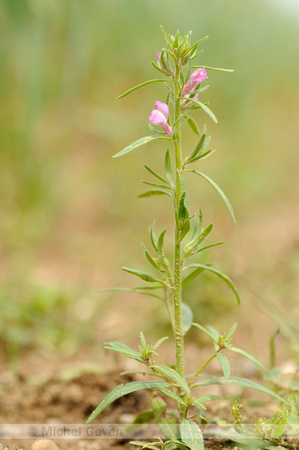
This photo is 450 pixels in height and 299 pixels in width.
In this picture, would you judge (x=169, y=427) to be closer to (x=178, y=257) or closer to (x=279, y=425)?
(x=279, y=425)

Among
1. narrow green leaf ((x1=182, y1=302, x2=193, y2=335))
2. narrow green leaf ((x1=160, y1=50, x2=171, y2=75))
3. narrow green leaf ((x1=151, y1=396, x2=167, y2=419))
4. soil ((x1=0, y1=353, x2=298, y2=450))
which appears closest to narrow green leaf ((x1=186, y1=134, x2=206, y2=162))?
narrow green leaf ((x1=160, y1=50, x2=171, y2=75))

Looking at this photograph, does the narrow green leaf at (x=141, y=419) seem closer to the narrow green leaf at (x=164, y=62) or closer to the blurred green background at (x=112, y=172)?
the blurred green background at (x=112, y=172)

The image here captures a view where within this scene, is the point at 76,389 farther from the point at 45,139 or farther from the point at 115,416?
the point at 45,139

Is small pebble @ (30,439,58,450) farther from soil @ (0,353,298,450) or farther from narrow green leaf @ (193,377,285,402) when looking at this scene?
narrow green leaf @ (193,377,285,402)

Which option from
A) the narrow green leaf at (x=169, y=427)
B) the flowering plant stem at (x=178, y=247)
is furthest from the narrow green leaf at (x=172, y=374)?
the narrow green leaf at (x=169, y=427)

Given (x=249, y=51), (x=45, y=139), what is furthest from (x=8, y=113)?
(x=249, y=51)

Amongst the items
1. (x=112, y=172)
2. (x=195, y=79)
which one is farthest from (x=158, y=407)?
(x=112, y=172)
